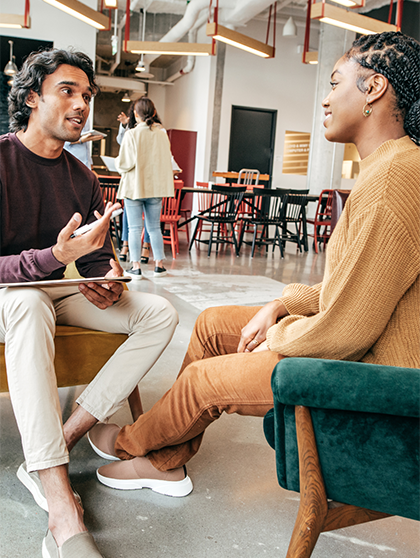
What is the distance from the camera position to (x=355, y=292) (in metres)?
1.00

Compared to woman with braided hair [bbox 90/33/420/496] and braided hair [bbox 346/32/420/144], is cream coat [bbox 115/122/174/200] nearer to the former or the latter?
woman with braided hair [bbox 90/33/420/496]

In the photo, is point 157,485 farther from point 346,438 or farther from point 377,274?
point 377,274

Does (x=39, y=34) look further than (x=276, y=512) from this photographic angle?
Yes

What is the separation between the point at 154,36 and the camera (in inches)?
476

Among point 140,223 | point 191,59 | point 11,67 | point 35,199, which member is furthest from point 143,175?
point 191,59

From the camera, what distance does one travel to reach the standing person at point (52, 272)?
1.27m

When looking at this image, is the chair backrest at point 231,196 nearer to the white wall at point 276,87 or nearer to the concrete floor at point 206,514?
the concrete floor at point 206,514

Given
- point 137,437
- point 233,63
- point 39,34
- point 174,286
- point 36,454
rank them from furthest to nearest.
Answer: point 233,63 → point 39,34 → point 174,286 → point 137,437 → point 36,454

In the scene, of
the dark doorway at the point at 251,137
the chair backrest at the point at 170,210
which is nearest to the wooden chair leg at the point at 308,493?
the chair backrest at the point at 170,210

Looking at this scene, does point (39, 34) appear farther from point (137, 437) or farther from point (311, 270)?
point (137, 437)

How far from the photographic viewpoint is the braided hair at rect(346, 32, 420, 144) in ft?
3.56

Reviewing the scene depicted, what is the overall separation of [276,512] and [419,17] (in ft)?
30.8

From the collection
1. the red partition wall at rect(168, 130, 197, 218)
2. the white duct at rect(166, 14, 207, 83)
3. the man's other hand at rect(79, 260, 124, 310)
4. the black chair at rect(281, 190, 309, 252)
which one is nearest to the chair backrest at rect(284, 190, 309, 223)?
the black chair at rect(281, 190, 309, 252)

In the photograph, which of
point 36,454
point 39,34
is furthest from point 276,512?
point 39,34
